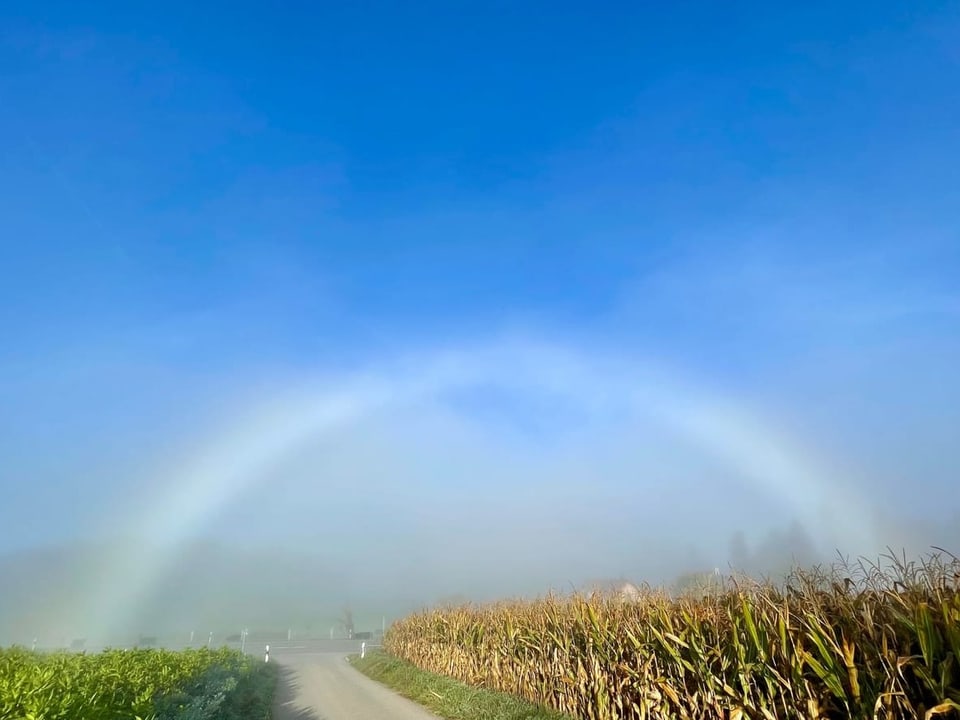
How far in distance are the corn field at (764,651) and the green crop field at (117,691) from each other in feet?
22.0

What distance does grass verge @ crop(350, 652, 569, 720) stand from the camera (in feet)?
38.2

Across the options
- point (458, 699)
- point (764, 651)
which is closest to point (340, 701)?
point (458, 699)

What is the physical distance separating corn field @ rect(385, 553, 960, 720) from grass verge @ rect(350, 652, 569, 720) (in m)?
0.72

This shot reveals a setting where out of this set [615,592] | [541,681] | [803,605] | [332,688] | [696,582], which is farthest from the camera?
[332,688]

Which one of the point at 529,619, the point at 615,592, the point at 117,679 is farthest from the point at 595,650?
the point at 117,679

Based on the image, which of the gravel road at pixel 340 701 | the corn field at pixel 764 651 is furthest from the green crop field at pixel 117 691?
the corn field at pixel 764 651

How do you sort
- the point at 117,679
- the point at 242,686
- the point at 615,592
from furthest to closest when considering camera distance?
1. the point at 242,686
2. the point at 615,592
3. the point at 117,679

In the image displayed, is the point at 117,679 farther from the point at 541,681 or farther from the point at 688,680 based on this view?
the point at 541,681

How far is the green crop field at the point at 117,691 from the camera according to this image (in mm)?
4949

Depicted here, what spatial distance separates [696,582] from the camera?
30.1 ft

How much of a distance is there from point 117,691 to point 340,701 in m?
12.1

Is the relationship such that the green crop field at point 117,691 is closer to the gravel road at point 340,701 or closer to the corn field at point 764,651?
A: the gravel road at point 340,701

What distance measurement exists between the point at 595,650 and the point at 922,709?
20.0 ft

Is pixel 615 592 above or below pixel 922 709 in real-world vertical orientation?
above
